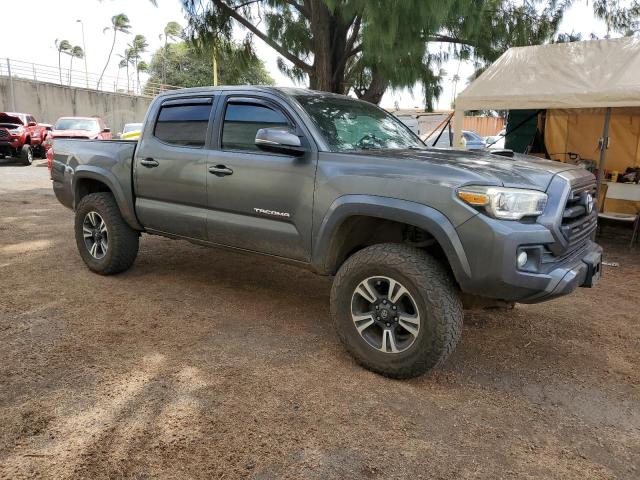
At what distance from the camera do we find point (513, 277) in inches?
108

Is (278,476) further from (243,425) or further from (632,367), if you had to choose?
(632,367)

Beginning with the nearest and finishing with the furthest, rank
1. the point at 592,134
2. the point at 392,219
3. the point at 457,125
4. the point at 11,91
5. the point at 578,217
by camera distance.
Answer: the point at 392,219
the point at 578,217
the point at 457,125
the point at 592,134
the point at 11,91

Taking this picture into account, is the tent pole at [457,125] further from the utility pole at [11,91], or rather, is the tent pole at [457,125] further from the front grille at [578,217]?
the utility pole at [11,91]

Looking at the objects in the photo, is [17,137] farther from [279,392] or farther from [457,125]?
[279,392]

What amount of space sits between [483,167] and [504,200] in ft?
1.09

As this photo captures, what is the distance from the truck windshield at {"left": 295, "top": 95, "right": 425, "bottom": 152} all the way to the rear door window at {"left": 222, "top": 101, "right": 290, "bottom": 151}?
0.83 ft

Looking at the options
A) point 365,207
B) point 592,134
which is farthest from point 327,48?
point 365,207

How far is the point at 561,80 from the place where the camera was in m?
7.35

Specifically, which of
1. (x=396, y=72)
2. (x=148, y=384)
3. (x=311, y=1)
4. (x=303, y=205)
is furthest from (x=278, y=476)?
(x=311, y=1)

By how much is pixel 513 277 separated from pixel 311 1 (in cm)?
742

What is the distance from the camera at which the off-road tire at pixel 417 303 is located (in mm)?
2932

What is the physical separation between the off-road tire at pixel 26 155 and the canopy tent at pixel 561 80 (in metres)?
15.5

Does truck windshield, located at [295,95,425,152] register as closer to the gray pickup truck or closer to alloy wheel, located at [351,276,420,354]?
the gray pickup truck

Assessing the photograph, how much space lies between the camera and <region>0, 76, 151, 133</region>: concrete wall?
26.0m
